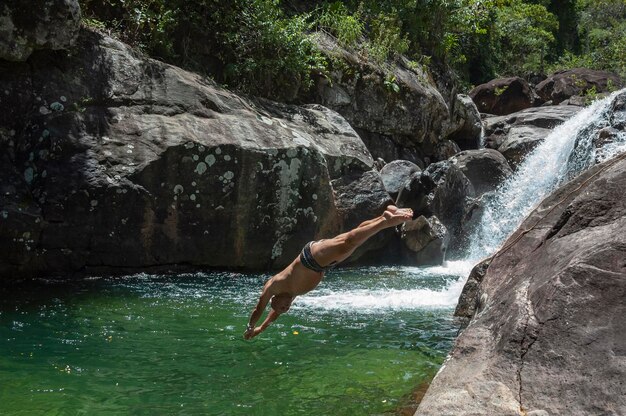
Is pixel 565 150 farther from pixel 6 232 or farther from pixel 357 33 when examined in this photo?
pixel 6 232

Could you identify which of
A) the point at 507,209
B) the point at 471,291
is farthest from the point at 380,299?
the point at 507,209

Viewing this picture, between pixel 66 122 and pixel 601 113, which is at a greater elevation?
pixel 601 113

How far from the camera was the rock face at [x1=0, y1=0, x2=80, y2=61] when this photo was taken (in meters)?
9.67

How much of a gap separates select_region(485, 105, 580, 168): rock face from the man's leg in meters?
14.3

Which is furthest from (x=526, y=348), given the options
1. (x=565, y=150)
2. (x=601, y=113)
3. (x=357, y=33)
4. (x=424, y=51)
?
(x=424, y=51)

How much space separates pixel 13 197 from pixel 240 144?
360cm

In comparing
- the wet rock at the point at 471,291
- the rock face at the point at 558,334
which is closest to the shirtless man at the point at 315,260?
the rock face at the point at 558,334

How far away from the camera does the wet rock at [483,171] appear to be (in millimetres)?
15750

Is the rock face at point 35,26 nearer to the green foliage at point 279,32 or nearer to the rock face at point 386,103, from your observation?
the green foliage at point 279,32

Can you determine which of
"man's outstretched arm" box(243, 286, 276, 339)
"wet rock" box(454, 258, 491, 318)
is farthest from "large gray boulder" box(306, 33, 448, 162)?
"man's outstretched arm" box(243, 286, 276, 339)

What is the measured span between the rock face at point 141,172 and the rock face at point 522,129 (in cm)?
865

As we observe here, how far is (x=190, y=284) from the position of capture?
33.6 feet

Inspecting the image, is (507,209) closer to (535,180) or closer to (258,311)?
(535,180)

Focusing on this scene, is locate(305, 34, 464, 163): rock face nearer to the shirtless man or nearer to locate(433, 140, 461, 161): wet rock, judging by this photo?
locate(433, 140, 461, 161): wet rock
